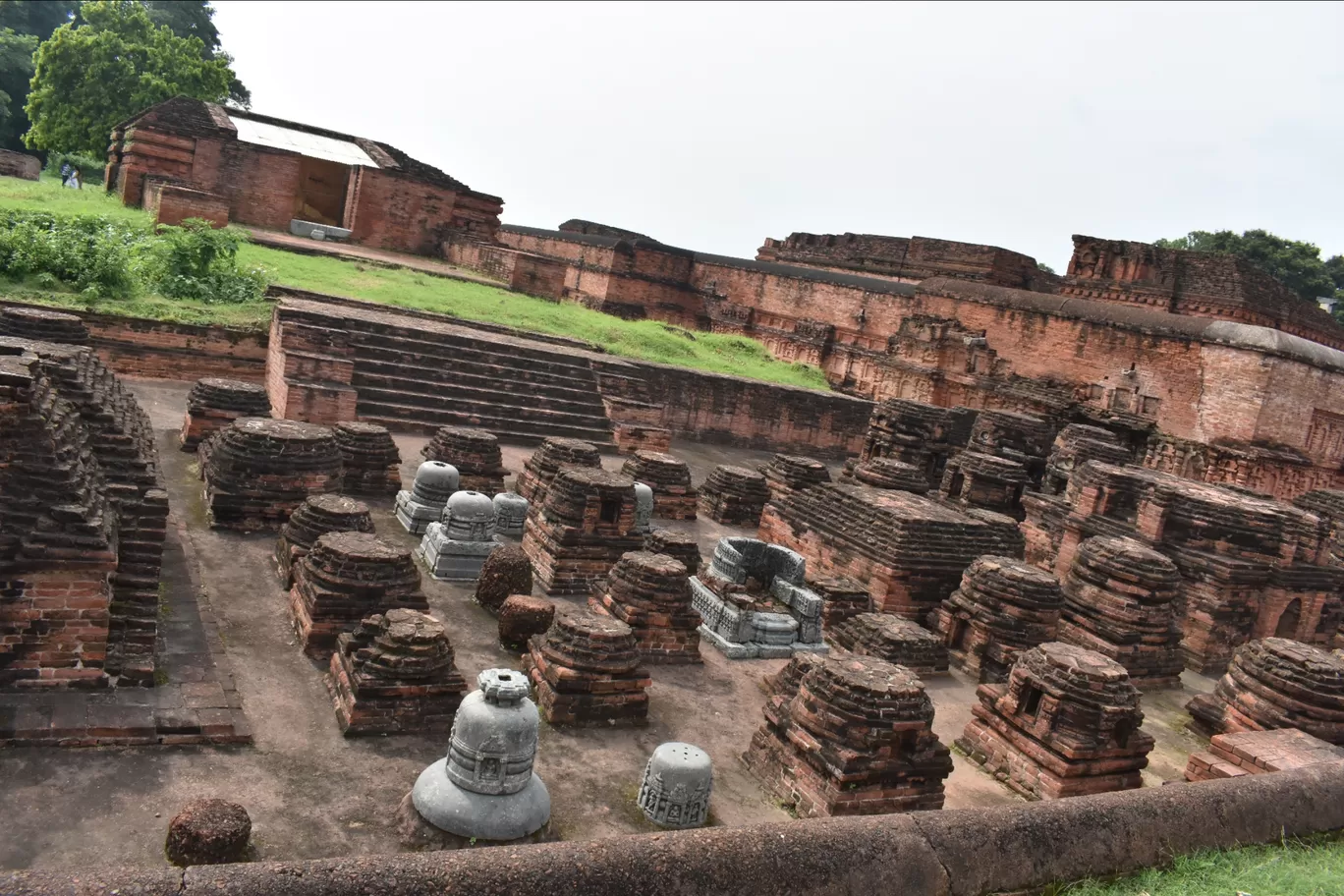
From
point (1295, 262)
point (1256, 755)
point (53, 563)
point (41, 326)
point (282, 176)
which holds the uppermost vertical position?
point (1295, 262)

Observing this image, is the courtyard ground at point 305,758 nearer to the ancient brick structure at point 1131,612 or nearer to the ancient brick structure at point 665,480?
the ancient brick structure at point 1131,612

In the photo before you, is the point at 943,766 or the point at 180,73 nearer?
the point at 943,766

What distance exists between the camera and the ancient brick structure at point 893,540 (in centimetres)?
938

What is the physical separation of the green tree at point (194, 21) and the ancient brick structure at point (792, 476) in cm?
3142

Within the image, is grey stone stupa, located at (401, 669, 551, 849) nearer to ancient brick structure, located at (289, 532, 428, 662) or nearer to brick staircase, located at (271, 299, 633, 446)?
ancient brick structure, located at (289, 532, 428, 662)

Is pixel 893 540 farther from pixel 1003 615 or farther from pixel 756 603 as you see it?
pixel 756 603

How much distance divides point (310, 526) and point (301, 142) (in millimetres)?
15827

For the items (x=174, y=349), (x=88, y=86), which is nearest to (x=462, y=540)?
(x=174, y=349)

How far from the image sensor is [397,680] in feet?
18.4

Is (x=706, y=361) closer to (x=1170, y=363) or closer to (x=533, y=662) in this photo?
(x=1170, y=363)

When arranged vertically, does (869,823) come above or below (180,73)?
below

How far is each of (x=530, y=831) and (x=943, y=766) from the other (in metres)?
2.69

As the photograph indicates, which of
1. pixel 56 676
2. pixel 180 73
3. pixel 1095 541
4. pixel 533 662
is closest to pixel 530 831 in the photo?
pixel 533 662

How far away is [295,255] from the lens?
52.6 feet
